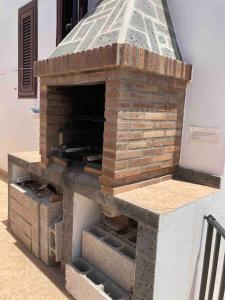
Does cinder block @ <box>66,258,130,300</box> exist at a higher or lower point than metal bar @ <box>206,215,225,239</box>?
lower

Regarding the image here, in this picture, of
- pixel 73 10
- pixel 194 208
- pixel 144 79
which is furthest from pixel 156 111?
pixel 73 10

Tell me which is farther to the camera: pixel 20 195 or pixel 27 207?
pixel 20 195

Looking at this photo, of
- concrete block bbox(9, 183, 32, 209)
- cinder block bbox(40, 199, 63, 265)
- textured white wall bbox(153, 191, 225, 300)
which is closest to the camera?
textured white wall bbox(153, 191, 225, 300)

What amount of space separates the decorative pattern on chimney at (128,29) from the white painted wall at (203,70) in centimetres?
16

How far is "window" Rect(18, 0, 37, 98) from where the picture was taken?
5.55 metres

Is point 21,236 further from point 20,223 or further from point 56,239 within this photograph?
point 56,239

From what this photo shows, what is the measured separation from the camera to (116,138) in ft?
7.96

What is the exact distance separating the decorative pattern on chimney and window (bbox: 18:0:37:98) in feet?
8.84

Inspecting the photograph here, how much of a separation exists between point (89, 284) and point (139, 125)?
69.2 inches

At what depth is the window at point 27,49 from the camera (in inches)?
219

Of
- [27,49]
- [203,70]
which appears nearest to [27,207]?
[203,70]

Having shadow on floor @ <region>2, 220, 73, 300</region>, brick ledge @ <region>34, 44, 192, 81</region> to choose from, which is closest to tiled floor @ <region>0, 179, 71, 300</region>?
shadow on floor @ <region>2, 220, 73, 300</region>

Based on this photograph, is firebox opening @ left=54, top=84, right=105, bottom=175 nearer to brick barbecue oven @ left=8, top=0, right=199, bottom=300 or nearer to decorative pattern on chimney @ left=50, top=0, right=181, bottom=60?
brick barbecue oven @ left=8, top=0, right=199, bottom=300

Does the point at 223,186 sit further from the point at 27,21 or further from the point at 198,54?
the point at 27,21
